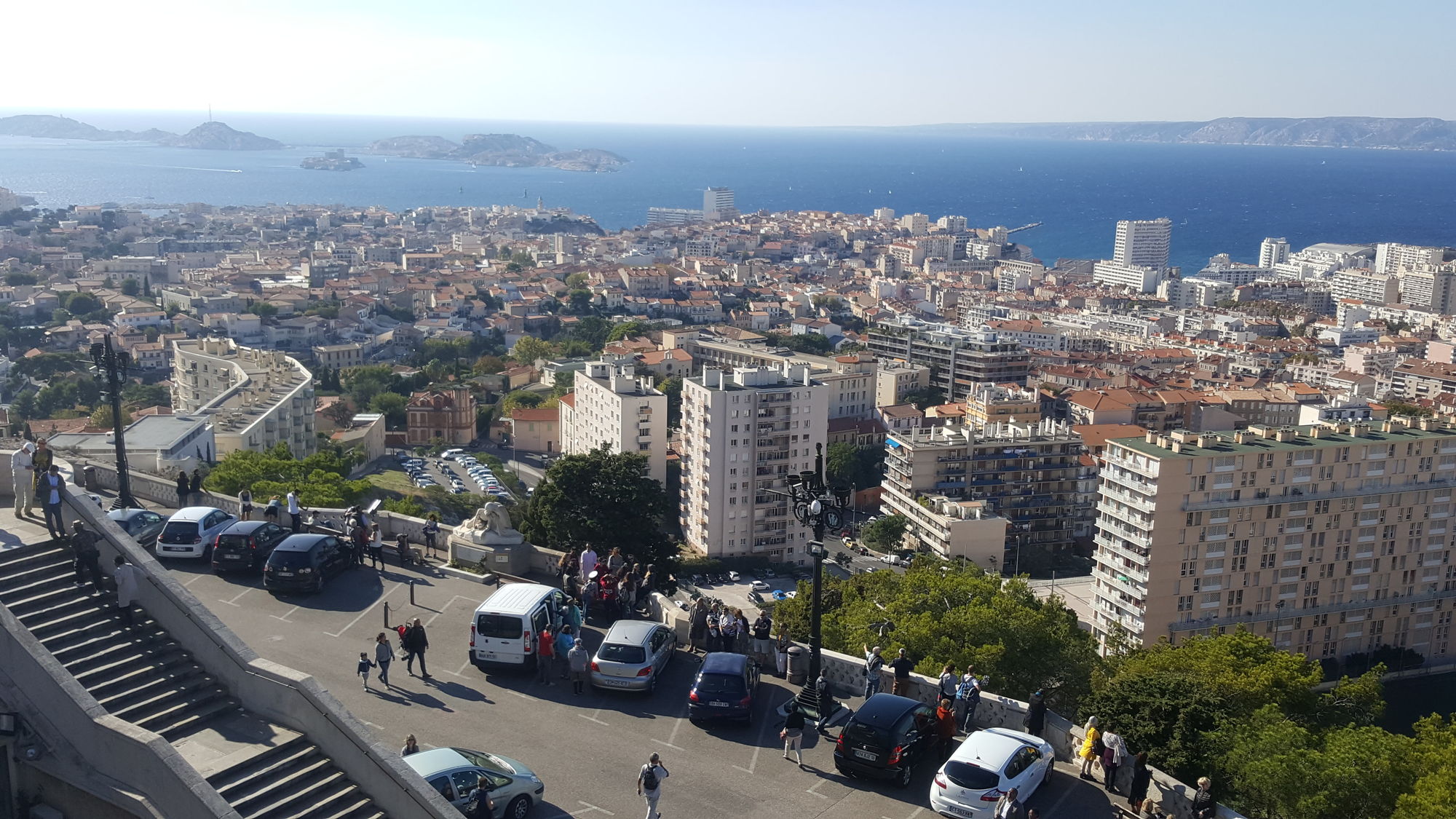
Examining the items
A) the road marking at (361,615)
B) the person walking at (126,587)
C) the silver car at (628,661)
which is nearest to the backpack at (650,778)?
the silver car at (628,661)

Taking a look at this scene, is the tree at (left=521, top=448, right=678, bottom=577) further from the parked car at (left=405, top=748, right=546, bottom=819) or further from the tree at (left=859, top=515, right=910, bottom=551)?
the tree at (left=859, top=515, right=910, bottom=551)

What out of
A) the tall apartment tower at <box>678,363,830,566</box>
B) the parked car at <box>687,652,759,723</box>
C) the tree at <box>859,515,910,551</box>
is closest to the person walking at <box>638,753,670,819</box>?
the parked car at <box>687,652,759,723</box>

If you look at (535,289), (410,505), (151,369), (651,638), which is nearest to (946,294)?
(535,289)

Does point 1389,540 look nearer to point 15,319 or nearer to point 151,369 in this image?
point 151,369

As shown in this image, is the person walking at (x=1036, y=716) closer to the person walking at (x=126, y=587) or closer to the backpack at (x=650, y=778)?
the backpack at (x=650, y=778)

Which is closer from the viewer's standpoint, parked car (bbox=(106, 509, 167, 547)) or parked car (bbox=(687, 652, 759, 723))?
parked car (bbox=(687, 652, 759, 723))
